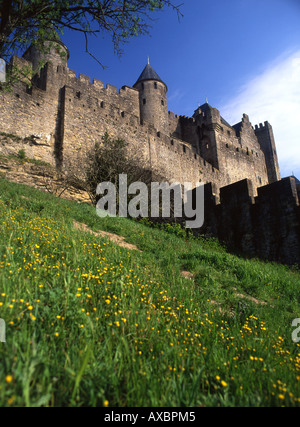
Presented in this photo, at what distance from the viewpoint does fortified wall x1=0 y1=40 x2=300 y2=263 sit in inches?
383

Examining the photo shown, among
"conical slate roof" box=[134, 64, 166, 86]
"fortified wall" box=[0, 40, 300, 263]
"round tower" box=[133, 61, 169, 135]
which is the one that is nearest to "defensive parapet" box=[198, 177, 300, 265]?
"fortified wall" box=[0, 40, 300, 263]

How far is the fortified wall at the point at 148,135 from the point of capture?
31.9 ft

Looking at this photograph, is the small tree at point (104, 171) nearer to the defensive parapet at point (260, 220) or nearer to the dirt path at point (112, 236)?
the defensive parapet at point (260, 220)

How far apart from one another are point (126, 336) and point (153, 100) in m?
31.6

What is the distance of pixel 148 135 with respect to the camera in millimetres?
20969

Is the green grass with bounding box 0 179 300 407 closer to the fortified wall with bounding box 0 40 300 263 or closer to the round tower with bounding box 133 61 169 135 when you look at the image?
the fortified wall with bounding box 0 40 300 263

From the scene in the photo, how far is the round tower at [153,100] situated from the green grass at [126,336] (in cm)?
2746

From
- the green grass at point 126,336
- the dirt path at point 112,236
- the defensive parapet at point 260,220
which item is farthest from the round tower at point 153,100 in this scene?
the green grass at point 126,336

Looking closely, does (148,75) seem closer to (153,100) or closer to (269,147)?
(153,100)

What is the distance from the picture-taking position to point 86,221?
704 centimetres

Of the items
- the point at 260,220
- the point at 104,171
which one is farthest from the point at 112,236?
the point at 104,171

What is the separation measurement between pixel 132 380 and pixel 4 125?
1576cm
